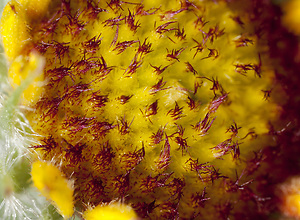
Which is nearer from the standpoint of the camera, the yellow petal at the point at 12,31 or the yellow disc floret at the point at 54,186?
the yellow disc floret at the point at 54,186

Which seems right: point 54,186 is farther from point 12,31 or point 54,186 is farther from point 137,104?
point 12,31

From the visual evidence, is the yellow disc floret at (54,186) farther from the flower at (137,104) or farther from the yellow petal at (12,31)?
the yellow petal at (12,31)

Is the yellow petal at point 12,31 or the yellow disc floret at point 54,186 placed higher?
the yellow petal at point 12,31

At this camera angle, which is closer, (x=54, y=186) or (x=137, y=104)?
(x=54, y=186)

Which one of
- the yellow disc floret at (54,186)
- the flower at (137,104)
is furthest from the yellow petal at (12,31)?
the yellow disc floret at (54,186)

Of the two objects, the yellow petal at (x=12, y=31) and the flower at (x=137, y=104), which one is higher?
the yellow petal at (x=12, y=31)

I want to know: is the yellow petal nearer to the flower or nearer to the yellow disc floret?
the flower

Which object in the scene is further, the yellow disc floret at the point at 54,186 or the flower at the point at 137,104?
the flower at the point at 137,104

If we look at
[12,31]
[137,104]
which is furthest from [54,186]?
[12,31]

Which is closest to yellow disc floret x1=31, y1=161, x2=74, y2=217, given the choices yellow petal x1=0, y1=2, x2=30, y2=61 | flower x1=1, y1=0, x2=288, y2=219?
flower x1=1, y1=0, x2=288, y2=219
